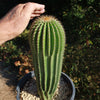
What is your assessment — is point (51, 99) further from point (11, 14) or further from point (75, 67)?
point (11, 14)

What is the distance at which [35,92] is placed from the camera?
2131 millimetres

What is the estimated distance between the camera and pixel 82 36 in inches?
125

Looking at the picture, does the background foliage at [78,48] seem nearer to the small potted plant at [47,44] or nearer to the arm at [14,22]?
the small potted plant at [47,44]

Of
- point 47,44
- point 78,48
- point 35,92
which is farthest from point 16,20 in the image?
point 78,48

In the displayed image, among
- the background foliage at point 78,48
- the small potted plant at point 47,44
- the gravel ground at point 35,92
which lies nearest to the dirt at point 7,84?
the background foliage at point 78,48

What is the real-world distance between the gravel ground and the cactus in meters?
0.54

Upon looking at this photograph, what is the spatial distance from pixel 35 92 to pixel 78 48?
1362 mm

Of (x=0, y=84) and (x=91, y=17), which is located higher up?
(x=91, y=17)

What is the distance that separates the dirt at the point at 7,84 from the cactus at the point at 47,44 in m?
1.16

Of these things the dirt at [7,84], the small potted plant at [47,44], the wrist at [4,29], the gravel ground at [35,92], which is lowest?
the dirt at [7,84]

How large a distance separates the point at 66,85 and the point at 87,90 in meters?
0.37

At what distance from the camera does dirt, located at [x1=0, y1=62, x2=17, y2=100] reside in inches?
98.9

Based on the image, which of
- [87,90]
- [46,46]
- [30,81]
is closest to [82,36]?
[87,90]

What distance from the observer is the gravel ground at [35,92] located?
204 centimetres
